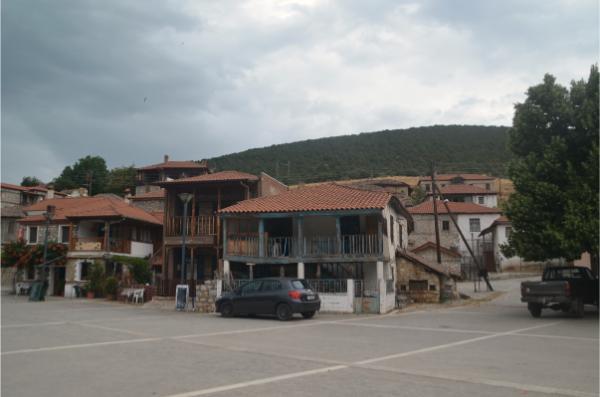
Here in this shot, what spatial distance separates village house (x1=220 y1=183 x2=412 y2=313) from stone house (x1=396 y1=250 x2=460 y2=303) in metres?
1.32

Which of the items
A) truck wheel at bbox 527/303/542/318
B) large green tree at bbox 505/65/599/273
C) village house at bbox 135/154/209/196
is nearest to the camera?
large green tree at bbox 505/65/599/273

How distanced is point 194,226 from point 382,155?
91368 mm

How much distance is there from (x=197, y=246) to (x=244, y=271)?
13.9ft

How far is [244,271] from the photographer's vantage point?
85.6 feet

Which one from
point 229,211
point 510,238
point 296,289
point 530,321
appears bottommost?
point 530,321

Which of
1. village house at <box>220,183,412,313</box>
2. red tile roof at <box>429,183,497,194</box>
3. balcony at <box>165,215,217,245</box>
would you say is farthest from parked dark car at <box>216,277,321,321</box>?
red tile roof at <box>429,183,497,194</box>

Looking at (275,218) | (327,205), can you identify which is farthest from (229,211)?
(327,205)

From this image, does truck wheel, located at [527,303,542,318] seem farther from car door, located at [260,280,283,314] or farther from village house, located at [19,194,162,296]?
village house, located at [19,194,162,296]

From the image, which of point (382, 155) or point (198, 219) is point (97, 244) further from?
point (382, 155)

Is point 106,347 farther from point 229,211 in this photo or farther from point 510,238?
point 510,238

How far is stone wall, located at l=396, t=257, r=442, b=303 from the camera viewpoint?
26.5 meters

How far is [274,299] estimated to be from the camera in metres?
18.0

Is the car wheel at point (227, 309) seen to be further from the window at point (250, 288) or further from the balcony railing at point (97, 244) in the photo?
the balcony railing at point (97, 244)

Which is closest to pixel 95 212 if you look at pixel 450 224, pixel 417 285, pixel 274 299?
pixel 274 299
